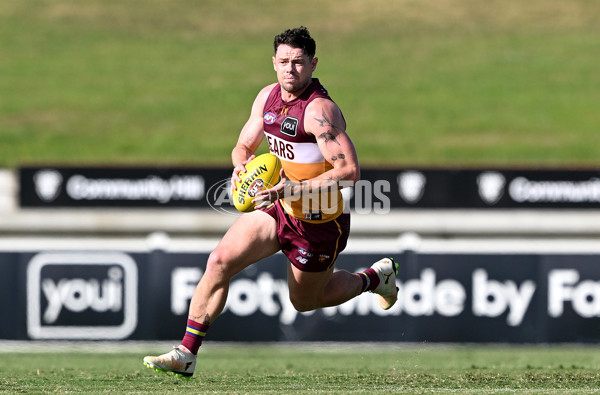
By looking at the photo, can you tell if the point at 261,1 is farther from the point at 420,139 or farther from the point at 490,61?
the point at 420,139

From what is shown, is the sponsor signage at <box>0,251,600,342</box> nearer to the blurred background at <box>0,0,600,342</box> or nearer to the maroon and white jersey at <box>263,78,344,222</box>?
the blurred background at <box>0,0,600,342</box>

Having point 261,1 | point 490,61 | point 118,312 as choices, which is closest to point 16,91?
point 261,1

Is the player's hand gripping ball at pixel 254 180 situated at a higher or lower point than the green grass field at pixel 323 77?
lower

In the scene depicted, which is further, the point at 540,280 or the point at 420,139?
the point at 420,139

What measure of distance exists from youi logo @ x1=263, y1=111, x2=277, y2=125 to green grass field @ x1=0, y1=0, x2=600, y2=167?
1425 centimetres

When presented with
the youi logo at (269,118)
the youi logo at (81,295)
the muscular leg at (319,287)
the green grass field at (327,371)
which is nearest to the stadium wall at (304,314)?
the youi logo at (81,295)

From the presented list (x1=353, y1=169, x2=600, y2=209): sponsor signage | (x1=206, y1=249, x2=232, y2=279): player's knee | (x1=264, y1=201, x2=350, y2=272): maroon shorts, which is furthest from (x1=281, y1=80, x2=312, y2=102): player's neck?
(x1=353, y1=169, x2=600, y2=209): sponsor signage

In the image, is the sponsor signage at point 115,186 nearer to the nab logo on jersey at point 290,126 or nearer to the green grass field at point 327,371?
the green grass field at point 327,371

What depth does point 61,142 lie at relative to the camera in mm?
25703

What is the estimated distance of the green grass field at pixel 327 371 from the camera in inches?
309

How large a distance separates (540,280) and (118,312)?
202 inches

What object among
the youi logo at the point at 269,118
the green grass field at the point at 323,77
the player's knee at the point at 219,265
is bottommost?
the player's knee at the point at 219,265

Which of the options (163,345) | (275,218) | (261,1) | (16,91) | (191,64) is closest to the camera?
(275,218)

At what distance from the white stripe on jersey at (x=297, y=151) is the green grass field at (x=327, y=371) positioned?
165cm
